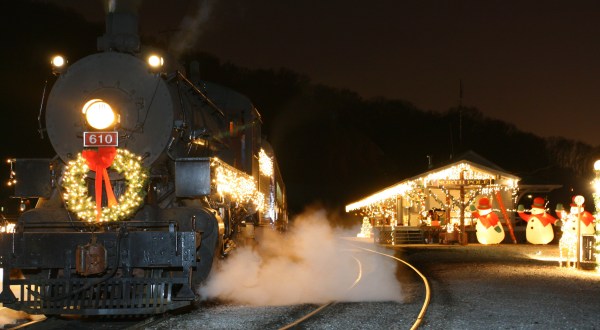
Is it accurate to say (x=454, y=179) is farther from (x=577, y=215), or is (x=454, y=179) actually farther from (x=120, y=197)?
(x=120, y=197)

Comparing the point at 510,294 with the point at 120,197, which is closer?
the point at 120,197

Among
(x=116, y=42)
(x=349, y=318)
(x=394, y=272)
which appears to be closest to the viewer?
(x=349, y=318)

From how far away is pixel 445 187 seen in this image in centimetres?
2836

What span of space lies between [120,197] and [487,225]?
66.3 feet

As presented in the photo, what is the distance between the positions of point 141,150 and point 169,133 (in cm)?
41

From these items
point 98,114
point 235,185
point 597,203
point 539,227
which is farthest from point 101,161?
point 539,227

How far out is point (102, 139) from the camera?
8.41 metres

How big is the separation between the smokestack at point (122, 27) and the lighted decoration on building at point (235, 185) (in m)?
1.93

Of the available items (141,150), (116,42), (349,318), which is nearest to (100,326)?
(141,150)

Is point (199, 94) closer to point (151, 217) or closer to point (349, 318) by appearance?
point (151, 217)

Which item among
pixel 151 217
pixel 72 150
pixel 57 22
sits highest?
pixel 57 22

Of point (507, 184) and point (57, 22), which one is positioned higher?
point (57, 22)

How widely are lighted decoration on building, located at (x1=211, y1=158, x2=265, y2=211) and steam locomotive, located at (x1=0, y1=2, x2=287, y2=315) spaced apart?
54 millimetres

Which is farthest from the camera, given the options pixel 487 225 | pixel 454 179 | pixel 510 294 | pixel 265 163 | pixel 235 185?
pixel 454 179
